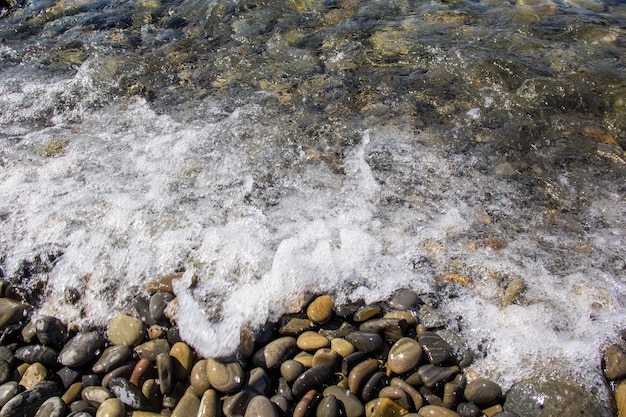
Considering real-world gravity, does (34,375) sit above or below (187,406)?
above

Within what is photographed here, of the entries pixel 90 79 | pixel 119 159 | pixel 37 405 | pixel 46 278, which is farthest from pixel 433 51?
pixel 37 405

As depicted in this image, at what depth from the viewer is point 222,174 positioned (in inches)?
147

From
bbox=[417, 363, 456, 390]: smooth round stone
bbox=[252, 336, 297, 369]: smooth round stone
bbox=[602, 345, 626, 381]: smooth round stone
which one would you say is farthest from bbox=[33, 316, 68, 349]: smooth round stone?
bbox=[602, 345, 626, 381]: smooth round stone

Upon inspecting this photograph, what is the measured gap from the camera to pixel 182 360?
2447 mm

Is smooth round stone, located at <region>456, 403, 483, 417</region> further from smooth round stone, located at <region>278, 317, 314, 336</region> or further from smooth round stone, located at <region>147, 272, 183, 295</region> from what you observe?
smooth round stone, located at <region>147, 272, 183, 295</region>

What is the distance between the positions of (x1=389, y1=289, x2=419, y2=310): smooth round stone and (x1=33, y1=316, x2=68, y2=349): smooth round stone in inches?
80.4

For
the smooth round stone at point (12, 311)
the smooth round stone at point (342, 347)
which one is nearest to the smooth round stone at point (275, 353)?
the smooth round stone at point (342, 347)

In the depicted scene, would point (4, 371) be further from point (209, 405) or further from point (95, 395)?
point (209, 405)

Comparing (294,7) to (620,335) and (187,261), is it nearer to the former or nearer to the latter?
(187,261)

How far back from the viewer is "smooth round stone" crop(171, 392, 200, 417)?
2234 mm

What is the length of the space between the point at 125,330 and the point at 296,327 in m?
1.05

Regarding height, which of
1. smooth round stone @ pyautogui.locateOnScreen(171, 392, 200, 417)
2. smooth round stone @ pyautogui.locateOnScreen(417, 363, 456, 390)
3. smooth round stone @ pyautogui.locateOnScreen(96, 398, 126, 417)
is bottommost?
smooth round stone @ pyautogui.locateOnScreen(417, 363, 456, 390)

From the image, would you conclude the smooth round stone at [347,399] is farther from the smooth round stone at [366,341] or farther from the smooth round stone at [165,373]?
the smooth round stone at [165,373]

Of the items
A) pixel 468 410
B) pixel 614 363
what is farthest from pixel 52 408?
pixel 614 363
